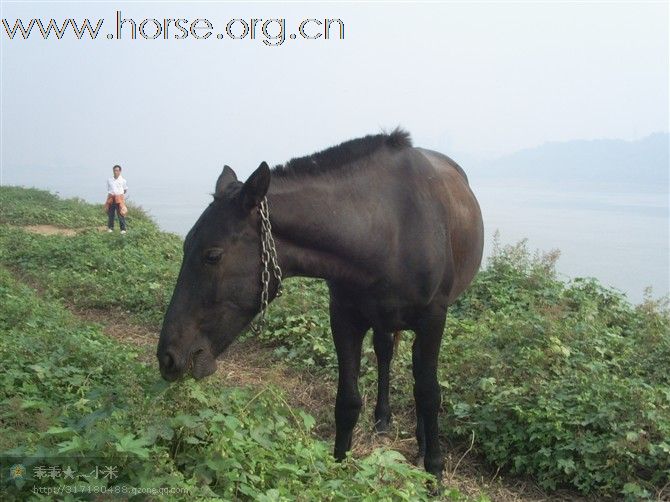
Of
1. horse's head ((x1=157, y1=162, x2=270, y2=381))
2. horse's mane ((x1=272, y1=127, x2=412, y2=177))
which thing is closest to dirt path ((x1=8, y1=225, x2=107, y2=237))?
horse's mane ((x1=272, y1=127, x2=412, y2=177))

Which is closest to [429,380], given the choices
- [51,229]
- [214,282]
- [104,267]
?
[214,282]

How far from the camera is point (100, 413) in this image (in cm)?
304

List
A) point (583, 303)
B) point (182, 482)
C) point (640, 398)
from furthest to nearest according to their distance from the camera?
point (583, 303) < point (640, 398) < point (182, 482)

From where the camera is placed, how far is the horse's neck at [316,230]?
11.4 feet

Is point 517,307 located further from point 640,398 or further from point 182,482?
point 182,482

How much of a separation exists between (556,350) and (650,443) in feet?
4.69

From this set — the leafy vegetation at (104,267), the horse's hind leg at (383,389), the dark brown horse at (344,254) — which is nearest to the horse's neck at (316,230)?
the dark brown horse at (344,254)

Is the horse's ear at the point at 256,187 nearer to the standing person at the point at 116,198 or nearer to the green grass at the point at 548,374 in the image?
the green grass at the point at 548,374

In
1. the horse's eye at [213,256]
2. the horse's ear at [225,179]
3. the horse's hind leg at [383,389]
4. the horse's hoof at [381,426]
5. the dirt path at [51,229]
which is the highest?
the horse's ear at [225,179]

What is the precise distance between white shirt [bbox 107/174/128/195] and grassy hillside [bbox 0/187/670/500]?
618 cm

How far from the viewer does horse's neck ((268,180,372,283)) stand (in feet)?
11.4

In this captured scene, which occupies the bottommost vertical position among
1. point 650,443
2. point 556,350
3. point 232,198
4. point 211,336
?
point 650,443

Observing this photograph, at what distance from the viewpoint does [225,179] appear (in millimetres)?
3721

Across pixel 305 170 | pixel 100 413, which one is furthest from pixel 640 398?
pixel 100 413
